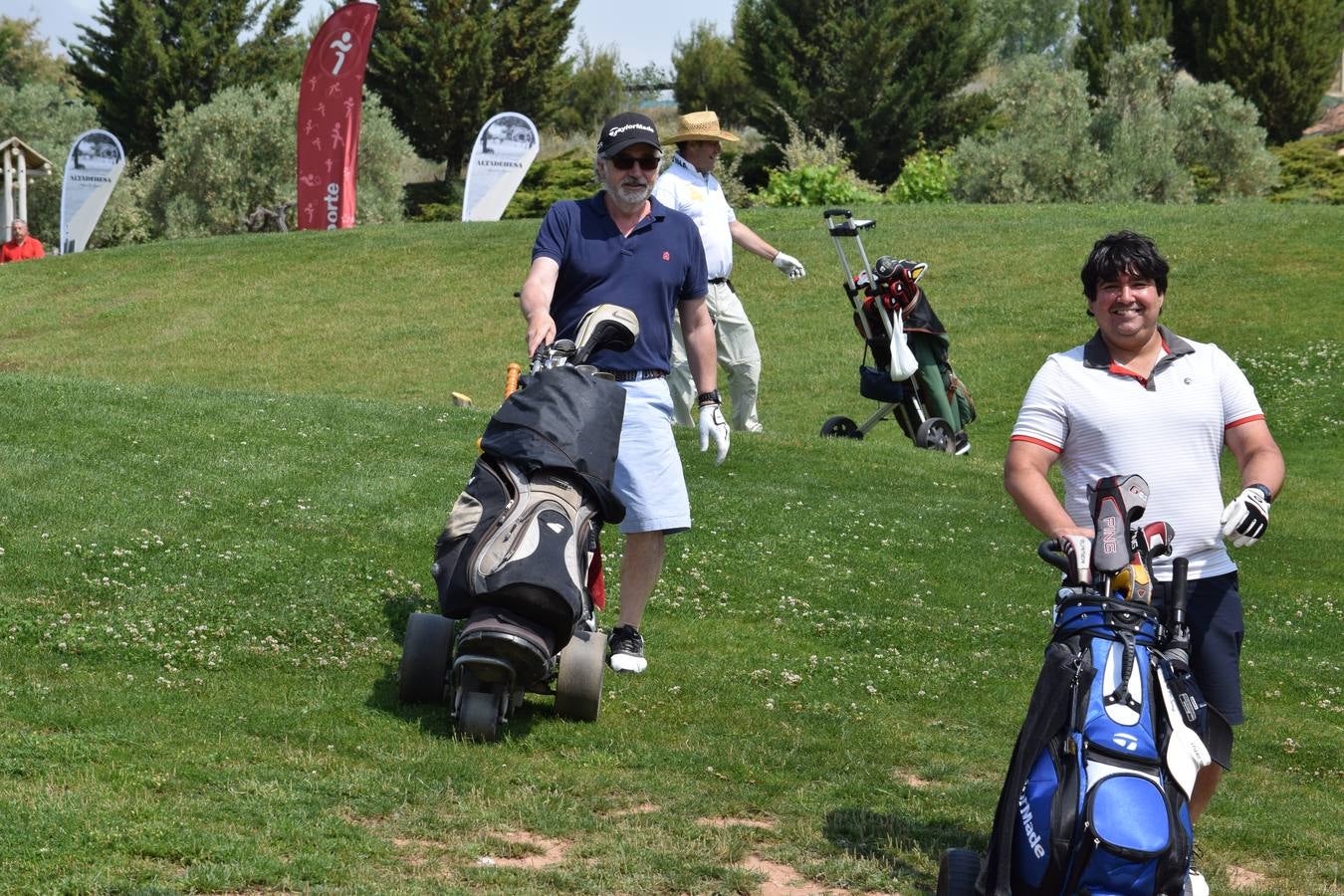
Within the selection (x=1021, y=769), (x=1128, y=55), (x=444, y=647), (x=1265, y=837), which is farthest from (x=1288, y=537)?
(x=1128, y=55)

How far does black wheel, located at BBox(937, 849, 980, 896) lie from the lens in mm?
4117

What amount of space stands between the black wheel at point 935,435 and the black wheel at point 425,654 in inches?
316

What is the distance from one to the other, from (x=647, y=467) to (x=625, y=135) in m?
1.31

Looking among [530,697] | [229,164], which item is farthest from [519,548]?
[229,164]

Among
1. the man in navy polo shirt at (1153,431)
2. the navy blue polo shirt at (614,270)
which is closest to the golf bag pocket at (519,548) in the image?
the navy blue polo shirt at (614,270)

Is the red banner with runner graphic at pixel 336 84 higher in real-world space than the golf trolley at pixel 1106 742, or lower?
higher

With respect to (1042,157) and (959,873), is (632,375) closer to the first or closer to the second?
(959,873)

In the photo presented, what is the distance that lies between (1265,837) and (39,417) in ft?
26.6

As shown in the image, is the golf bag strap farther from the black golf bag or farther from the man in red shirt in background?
the man in red shirt in background

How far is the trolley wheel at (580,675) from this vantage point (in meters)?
5.87

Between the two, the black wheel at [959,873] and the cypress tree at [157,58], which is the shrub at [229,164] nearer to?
the cypress tree at [157,58]

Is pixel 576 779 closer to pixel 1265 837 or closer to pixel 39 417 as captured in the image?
pixel 1265 837

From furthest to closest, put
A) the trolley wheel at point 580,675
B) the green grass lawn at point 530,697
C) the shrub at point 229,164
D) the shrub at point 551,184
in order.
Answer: the shrub at point 551,184
the shrub at point 229,164
the trolley wheel at point 580,675
the green grass lawn at point 530,697

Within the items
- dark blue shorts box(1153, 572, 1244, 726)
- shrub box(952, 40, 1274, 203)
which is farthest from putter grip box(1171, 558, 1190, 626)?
shrub box(952, 40, 1274, 203)
